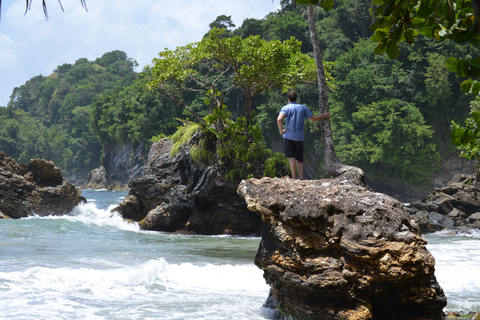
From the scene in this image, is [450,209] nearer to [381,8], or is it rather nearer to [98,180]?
[381,8]

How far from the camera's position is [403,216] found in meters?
5.34

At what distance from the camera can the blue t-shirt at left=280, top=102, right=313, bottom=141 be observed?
8.19 metres

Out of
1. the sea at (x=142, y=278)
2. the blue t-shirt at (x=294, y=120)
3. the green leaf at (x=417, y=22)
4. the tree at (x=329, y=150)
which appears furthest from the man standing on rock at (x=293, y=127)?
the green leaf at (x=417, y=22)

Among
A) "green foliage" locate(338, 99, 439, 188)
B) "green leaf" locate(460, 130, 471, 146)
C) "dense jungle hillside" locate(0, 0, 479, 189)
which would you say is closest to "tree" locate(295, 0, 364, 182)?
"green leaf" locate(460, 130, 471, 146)

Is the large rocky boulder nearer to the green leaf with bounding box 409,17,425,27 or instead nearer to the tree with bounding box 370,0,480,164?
the tree with bounding box 370,0,480,164

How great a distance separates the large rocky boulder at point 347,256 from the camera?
A: 508 centimetres

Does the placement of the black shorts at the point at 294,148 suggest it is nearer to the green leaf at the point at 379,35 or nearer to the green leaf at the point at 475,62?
the green leaf at the point at 379,35

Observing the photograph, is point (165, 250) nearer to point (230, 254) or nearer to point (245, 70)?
point (230, 254)

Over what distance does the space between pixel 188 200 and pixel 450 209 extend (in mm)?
13078

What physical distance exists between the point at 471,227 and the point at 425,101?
21.2 meters

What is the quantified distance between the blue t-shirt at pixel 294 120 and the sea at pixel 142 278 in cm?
282

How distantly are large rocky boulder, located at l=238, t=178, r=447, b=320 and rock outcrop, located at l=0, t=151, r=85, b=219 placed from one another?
17.0 meters

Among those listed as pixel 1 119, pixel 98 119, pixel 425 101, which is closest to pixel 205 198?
pixel 425 101

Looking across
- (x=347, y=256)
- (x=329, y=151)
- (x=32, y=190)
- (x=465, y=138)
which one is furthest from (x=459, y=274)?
(x=32, y=190)
